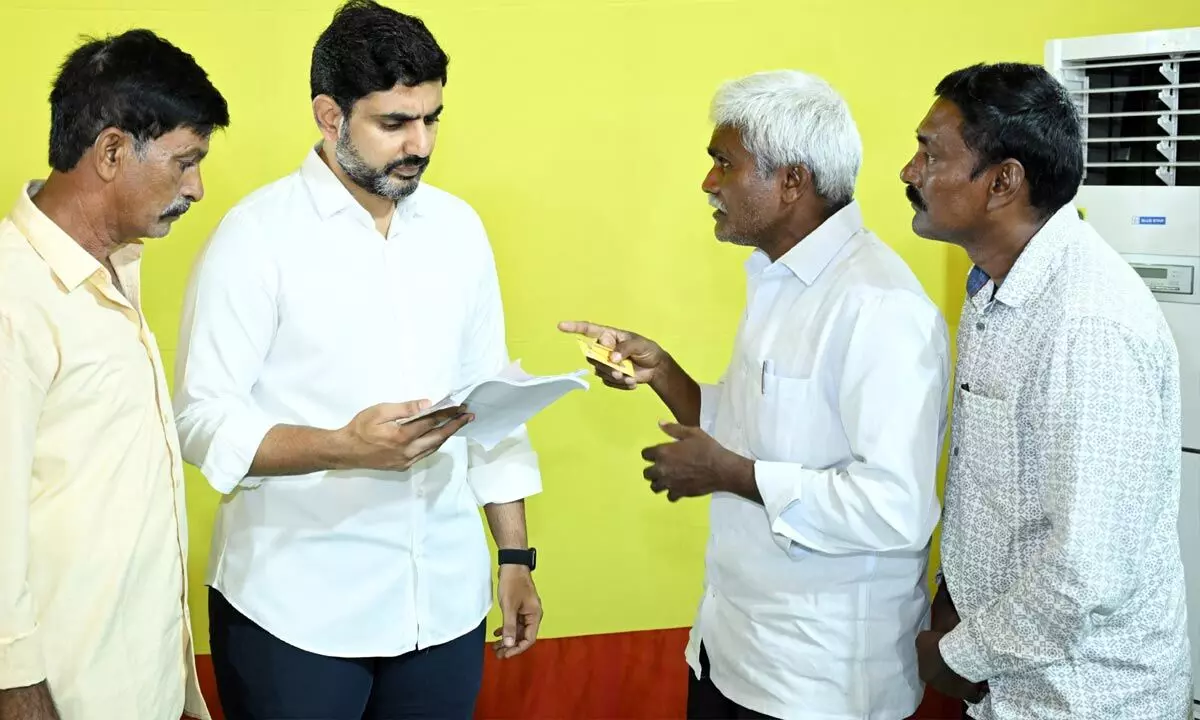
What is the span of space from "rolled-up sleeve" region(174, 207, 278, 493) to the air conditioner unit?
72.2 inches

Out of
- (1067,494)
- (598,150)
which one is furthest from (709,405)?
(598,150)

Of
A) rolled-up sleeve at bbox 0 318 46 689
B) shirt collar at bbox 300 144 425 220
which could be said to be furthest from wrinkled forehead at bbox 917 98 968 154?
rolled-up sleeve at bbox 0 318 46 689

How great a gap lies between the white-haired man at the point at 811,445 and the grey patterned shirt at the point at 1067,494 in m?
0.10

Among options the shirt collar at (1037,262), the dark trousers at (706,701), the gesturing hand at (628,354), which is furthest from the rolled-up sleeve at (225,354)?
the shirt collar at (1037,262)

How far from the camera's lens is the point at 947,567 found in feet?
6.13

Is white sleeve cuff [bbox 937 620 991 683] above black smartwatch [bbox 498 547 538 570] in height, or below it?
below

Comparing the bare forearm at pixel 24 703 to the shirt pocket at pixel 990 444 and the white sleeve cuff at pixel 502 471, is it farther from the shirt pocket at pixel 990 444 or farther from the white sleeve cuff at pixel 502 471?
the shirt pocket at pixel 990 444

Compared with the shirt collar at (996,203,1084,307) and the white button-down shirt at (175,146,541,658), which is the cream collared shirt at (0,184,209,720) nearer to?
the white button-down shirt at (175,146,541,658)

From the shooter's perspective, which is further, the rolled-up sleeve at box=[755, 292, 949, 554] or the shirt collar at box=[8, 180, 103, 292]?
the rolled-up sleeve at box=[755, 292, 949, 554]

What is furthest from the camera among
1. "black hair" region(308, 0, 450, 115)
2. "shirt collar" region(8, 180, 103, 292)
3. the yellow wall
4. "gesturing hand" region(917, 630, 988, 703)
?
the yellow wall

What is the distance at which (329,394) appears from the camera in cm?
194

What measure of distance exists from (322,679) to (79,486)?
1.89 feet

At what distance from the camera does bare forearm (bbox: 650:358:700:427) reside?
2348 mm

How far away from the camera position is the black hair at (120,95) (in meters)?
1.62
